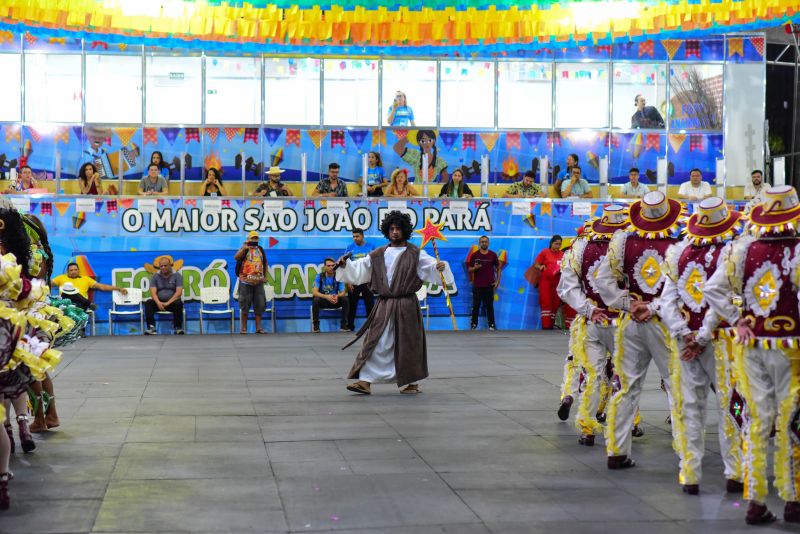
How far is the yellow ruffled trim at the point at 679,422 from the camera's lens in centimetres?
694

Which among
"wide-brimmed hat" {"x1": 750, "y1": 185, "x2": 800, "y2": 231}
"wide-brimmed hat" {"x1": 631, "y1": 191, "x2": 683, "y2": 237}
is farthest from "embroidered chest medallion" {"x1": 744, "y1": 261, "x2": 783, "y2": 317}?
"wide-brimmed hat" {"x1": 631, "y1": 191, "x2": 683, "y2": 237}

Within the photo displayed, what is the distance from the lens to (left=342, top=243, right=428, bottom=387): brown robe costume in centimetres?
1198

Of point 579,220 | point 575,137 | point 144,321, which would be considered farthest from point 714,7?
point 144,321

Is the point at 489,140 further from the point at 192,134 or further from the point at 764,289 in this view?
the point at 764,289

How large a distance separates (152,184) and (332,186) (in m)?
3.33

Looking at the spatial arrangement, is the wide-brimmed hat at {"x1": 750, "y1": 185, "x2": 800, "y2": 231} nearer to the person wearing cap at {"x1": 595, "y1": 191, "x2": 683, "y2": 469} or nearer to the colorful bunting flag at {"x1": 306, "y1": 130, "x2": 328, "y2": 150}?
the person wearing cap at {"x1": 595, "y1": 191, "x2": 683, "y2": 469}

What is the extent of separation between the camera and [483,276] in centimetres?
2105

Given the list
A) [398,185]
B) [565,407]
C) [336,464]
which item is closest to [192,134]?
[398,185]

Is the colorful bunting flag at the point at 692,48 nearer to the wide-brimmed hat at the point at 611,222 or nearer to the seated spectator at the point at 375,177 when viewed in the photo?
the seated spectator at the point at 375,177

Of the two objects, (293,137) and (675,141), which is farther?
(675,141)

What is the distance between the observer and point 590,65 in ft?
78.3

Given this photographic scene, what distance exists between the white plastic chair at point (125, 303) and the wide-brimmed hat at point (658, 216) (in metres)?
13.7

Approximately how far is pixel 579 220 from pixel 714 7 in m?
8.45

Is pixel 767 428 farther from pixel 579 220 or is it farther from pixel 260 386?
pixel 579 220
